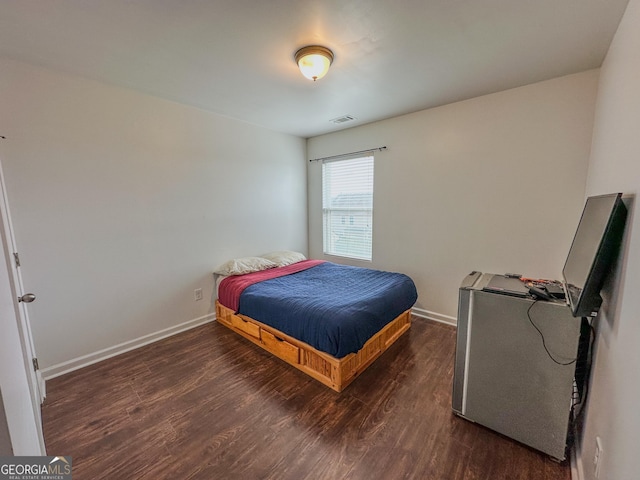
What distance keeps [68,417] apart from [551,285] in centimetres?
326

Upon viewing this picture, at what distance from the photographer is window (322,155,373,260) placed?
12.3 ft

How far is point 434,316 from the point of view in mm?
3229

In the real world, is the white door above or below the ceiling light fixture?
below

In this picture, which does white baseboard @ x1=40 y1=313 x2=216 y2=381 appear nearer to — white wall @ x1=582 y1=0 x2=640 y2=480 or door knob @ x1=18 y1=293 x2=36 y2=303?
door knob @ x1=18 y1=293 x2=36 y2=303

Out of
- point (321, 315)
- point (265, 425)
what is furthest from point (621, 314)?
point (265, 425)

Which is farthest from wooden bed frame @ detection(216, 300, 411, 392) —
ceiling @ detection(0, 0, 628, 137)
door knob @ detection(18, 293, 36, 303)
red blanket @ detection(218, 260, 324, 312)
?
ceiling @ detection(0, 0, 628, 137)

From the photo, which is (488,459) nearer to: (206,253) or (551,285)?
(551,285)

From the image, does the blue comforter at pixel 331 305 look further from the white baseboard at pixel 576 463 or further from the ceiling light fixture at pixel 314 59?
the ceiling light fixture at pixel 314 59

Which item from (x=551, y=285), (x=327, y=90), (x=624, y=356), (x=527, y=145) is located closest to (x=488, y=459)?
(x=624, y=356)

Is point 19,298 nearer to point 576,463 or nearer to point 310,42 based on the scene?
point 310,42

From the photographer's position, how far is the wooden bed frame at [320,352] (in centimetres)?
203

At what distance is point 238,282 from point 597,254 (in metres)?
2.83

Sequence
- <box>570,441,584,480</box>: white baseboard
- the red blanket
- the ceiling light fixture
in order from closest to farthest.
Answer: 1. <box>570,441,584,480</box>: white baseboard
2. the ceiling light fixture
3. the red blanket

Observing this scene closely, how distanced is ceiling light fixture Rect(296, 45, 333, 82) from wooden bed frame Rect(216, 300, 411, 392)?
2159mm
